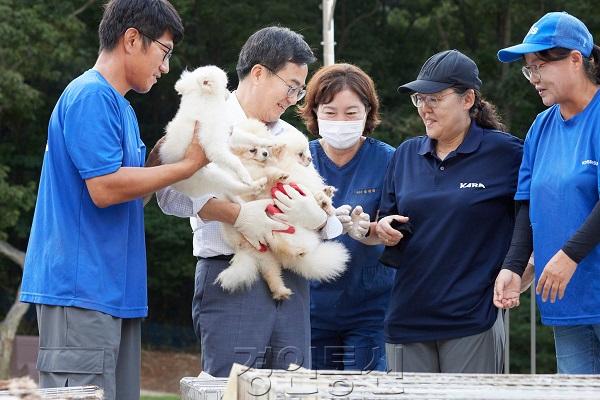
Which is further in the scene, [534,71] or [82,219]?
[534,71]

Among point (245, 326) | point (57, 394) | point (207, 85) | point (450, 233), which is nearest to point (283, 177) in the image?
point (207, 85)

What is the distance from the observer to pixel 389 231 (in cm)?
442

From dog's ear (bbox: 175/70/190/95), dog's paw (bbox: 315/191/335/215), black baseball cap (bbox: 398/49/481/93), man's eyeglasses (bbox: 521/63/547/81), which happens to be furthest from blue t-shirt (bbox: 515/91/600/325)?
dog's ear (bbox: 175/70/190/95)

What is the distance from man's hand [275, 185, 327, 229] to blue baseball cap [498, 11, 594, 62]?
3.75ft

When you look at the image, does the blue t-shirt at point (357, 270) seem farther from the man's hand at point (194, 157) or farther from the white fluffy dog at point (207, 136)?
the man's hand at point (194, 157)

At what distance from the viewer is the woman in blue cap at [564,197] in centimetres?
400

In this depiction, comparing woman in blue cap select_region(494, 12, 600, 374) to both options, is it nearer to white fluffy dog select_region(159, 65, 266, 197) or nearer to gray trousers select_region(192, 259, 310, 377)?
gray trousers select_region(192, 259, 310, 377)

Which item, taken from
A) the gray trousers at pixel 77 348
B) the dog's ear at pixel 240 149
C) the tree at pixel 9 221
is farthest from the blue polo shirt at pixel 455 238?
the tree at pixel 9 221

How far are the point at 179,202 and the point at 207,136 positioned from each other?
0.39 meters

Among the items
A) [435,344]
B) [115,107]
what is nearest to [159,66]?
[115,107]

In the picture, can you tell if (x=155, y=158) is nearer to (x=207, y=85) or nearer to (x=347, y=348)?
(x=207, y=85)

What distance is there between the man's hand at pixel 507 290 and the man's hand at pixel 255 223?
0.99 meters

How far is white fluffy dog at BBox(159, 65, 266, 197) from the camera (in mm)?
3888

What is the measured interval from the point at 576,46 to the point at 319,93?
4.49ft
